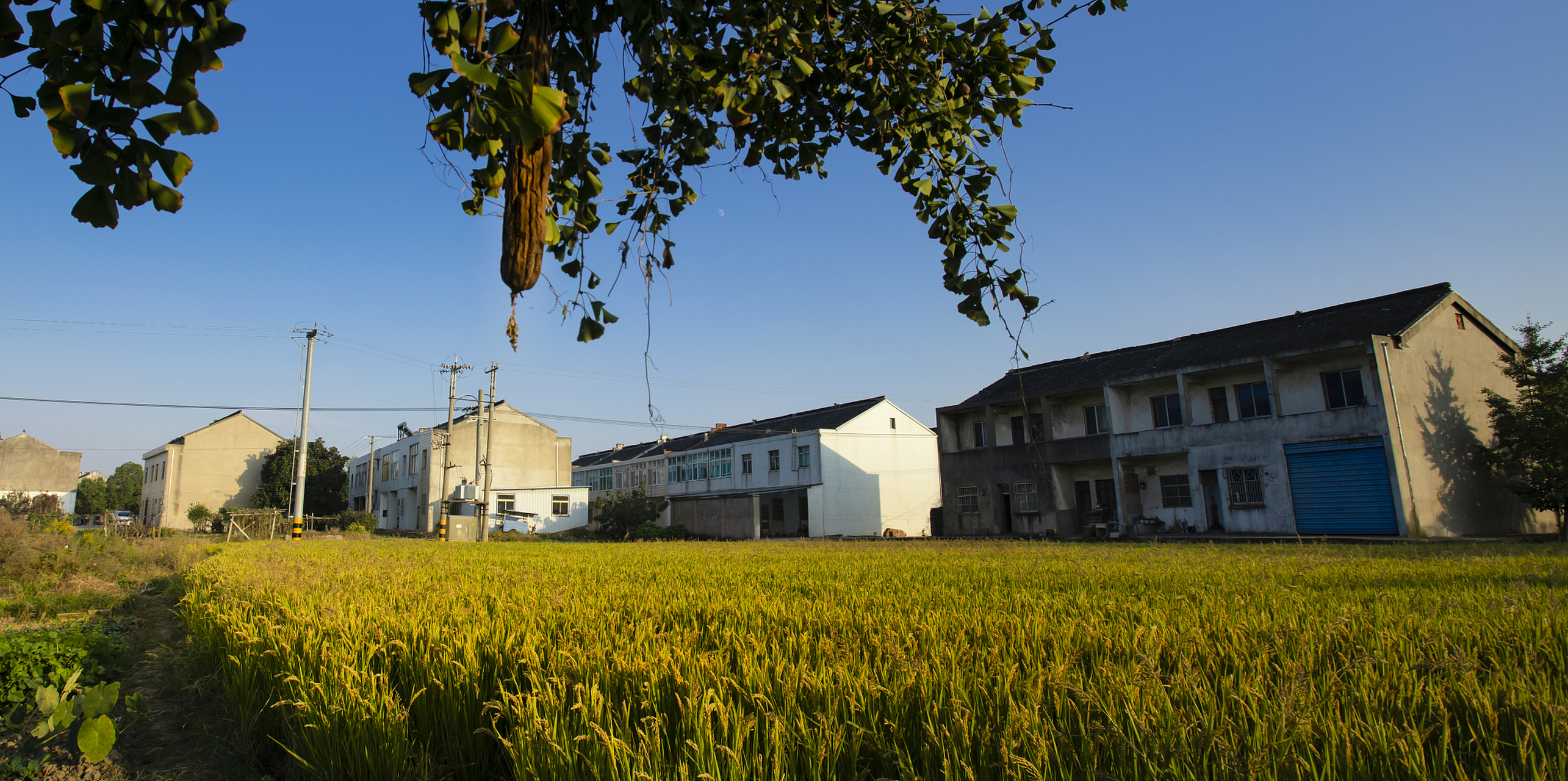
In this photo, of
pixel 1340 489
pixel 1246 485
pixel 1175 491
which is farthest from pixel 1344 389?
pixel 1175 491

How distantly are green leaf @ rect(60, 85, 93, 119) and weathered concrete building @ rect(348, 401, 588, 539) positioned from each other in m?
48.1

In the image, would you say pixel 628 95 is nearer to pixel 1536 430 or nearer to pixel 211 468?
pixel 1536 430

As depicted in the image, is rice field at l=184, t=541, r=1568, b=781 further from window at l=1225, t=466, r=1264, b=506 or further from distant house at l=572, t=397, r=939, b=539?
distant house at l=572, t=397, r=939, b=539

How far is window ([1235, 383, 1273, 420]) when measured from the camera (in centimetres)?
2427

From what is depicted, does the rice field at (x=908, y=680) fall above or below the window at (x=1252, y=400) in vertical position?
below

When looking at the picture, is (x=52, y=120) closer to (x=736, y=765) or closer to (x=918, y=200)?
(x=736, y=765)

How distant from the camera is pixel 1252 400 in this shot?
80.9 ft

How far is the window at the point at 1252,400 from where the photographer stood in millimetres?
24266

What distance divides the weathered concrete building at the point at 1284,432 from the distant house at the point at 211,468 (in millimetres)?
53930

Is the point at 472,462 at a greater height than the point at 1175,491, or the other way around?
the point at 472,462

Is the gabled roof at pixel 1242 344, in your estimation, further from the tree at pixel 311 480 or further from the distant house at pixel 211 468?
the distant house at pixel 211 468

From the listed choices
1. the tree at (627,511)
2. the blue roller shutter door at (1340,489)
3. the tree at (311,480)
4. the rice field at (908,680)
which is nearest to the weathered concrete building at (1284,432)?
the blue roller shutter door at (1340,489)

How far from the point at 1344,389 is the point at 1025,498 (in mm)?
11059

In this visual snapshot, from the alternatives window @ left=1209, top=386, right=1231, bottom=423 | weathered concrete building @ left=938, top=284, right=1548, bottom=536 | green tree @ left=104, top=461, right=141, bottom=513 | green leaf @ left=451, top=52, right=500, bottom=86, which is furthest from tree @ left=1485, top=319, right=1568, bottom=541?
green tree @ left=104, top=461, right=141, bottom=513
